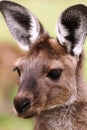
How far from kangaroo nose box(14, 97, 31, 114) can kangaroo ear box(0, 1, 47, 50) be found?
A: 0.94 metres

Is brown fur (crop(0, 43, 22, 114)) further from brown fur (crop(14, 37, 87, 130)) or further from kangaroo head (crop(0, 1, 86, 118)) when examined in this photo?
brown fur (crop(14, 37, 87, 130))

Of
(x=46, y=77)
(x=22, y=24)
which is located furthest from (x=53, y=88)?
(x=22, y=24)

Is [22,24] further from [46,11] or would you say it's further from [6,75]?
[46,11]

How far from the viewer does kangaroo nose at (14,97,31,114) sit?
761 cm

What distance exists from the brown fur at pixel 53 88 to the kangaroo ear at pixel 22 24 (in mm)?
163

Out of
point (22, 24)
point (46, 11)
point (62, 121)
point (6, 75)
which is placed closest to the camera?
point (62, 121)

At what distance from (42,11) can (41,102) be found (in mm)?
16886

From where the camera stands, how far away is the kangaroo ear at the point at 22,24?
328 inches

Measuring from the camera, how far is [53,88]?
800 centimetres

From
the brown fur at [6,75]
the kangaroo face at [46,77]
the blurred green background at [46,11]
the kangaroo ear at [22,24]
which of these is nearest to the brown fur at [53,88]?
the kangaroo face at [46,77]

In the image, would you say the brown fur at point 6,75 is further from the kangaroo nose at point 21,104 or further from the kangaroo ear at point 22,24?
the kangaroo nose at point 21,104

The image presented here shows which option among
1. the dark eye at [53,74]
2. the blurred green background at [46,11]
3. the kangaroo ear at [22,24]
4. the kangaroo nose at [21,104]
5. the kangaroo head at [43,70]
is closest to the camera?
the kangaroo nose at [21,104]

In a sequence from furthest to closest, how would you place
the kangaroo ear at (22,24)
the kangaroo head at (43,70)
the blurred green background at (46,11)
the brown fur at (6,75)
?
the blurred green background at (46,11)
the brown fur at (6,75)
the kangaroo ear at (22,24)
the kangaroo head at (43,70)

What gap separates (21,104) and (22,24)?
1.23 meters
